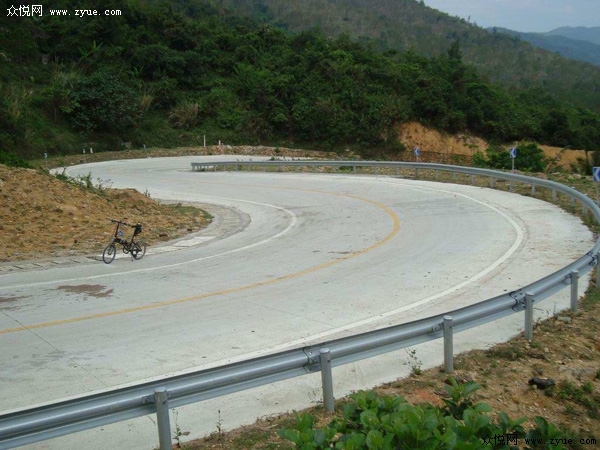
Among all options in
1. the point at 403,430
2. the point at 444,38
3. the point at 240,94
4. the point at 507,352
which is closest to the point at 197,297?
the point at 507,352

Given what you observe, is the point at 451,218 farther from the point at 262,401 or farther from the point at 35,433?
the point at 35,433

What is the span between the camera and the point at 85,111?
58906mm

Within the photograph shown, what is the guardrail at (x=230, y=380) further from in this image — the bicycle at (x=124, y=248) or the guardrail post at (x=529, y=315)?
the bicycle at (x=124, y=248)

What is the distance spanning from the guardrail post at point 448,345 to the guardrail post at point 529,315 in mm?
1485

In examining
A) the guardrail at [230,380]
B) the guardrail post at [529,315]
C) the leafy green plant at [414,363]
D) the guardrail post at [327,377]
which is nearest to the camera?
the guardrail at [230,380]

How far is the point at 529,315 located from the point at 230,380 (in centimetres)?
433

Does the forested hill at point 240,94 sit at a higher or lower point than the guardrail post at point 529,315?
higher

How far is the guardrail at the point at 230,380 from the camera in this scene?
4575 mm

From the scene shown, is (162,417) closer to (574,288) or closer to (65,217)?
(574,288)

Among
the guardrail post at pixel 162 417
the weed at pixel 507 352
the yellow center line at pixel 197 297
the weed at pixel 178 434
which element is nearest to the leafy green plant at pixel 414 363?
the weed at pixel 507 352

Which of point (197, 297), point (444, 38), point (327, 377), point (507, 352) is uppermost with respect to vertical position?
point (444, 38)

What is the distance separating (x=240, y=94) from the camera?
70.6 meters

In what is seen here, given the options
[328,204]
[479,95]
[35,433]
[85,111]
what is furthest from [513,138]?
[35,433]

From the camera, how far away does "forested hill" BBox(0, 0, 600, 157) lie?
60.2m
